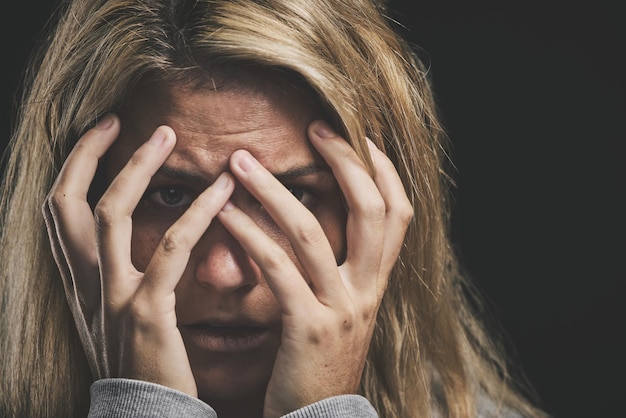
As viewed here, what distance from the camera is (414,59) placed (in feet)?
8.39

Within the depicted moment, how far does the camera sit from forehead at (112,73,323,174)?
209 cm

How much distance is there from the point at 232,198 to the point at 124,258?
24 centimetres

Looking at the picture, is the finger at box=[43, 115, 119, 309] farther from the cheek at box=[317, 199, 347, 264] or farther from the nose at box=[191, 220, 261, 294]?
the cheek at box=[317, 199, 347, 264]

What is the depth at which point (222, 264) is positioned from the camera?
2.08 m

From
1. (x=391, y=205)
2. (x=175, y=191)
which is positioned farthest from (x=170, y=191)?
(x=391, y=205)

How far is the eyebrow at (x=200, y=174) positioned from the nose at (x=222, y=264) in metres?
0.09

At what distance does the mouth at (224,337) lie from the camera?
84.1 inches

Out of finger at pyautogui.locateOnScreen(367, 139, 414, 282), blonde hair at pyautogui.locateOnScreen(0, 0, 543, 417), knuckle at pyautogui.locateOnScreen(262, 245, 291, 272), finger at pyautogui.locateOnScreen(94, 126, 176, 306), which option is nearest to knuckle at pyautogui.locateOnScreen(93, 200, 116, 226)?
finger at pyautogui.locateOnScreen(94, 126, 176, 306)

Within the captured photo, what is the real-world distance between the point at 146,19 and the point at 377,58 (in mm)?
494

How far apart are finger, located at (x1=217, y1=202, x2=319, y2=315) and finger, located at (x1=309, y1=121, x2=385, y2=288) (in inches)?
5.9

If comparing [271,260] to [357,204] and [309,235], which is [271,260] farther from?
[357,204]

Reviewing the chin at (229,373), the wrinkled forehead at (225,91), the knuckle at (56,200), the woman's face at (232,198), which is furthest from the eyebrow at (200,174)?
the chin at (229,373)

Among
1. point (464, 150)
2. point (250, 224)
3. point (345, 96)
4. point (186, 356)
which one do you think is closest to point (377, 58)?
point (345, 96)

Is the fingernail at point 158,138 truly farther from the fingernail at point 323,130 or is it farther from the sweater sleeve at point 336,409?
the sweater sleeve at point 336,409
